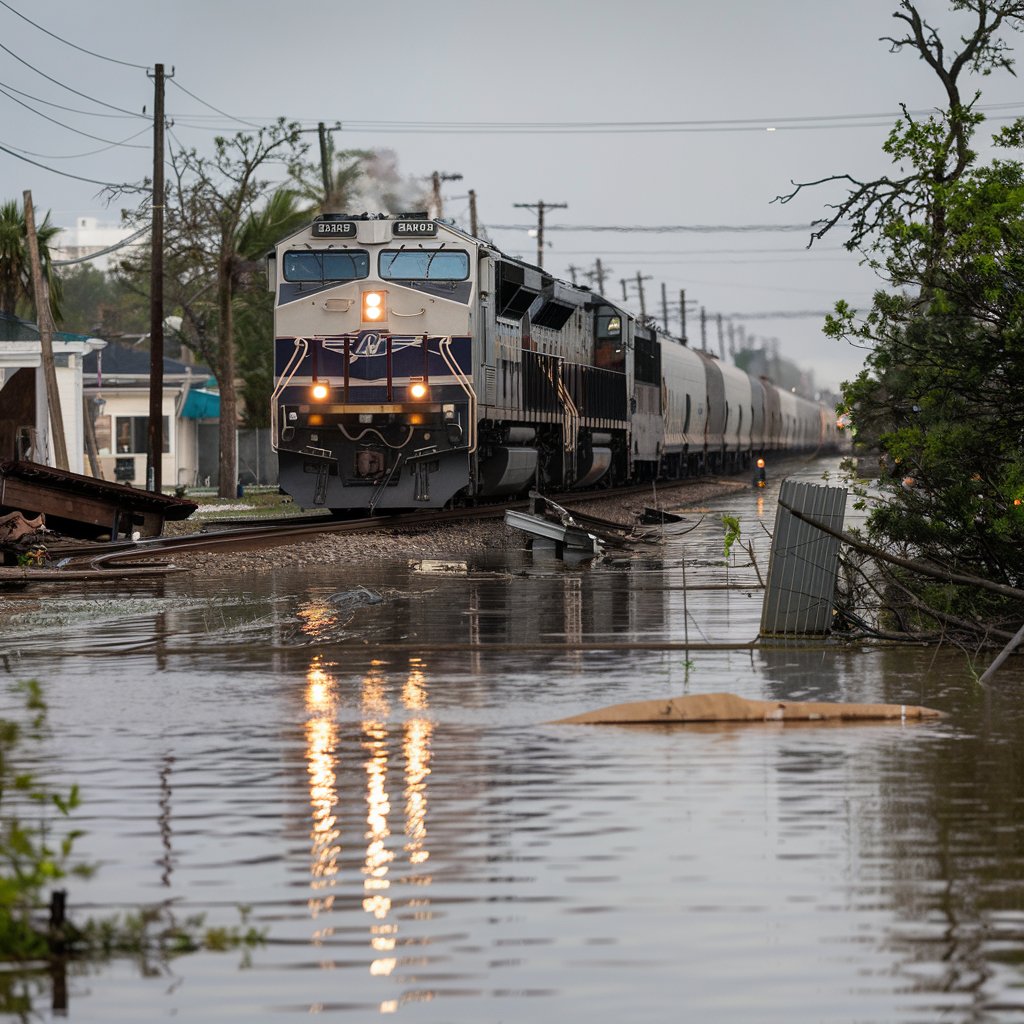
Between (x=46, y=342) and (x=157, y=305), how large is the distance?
2592mm

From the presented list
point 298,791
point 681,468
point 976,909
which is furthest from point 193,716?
point 681,468

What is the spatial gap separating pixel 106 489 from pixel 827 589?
1226 cm

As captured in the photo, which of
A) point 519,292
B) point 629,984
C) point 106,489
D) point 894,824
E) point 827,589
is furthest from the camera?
point 519,292

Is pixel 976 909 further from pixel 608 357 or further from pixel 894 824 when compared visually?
pixel 608 357

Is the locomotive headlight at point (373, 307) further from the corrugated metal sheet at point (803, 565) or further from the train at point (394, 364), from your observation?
the corrugated metal sheet at point (803, 565)

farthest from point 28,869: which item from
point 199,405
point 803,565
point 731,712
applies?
point 199,405

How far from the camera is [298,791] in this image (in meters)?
8.21

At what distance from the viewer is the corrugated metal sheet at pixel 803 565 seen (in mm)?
13922

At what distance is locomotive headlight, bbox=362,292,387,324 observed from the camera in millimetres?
28453

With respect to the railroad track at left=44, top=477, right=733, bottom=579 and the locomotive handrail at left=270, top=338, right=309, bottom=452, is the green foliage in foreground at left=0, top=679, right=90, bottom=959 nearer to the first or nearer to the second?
the railroad track at left=44, top=477, right=733, bottom=579

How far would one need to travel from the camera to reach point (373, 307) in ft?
93.4

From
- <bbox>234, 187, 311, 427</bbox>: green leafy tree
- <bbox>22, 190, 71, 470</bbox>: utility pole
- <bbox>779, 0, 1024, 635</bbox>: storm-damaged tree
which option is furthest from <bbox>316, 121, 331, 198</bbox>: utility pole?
<bbox>779, 0, 1024, 635</bbox>: storm-damaged tree

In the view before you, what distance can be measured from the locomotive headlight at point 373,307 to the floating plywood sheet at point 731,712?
18910mm

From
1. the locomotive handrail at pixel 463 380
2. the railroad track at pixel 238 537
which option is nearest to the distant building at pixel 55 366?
the railroad track at pixel 238 537
